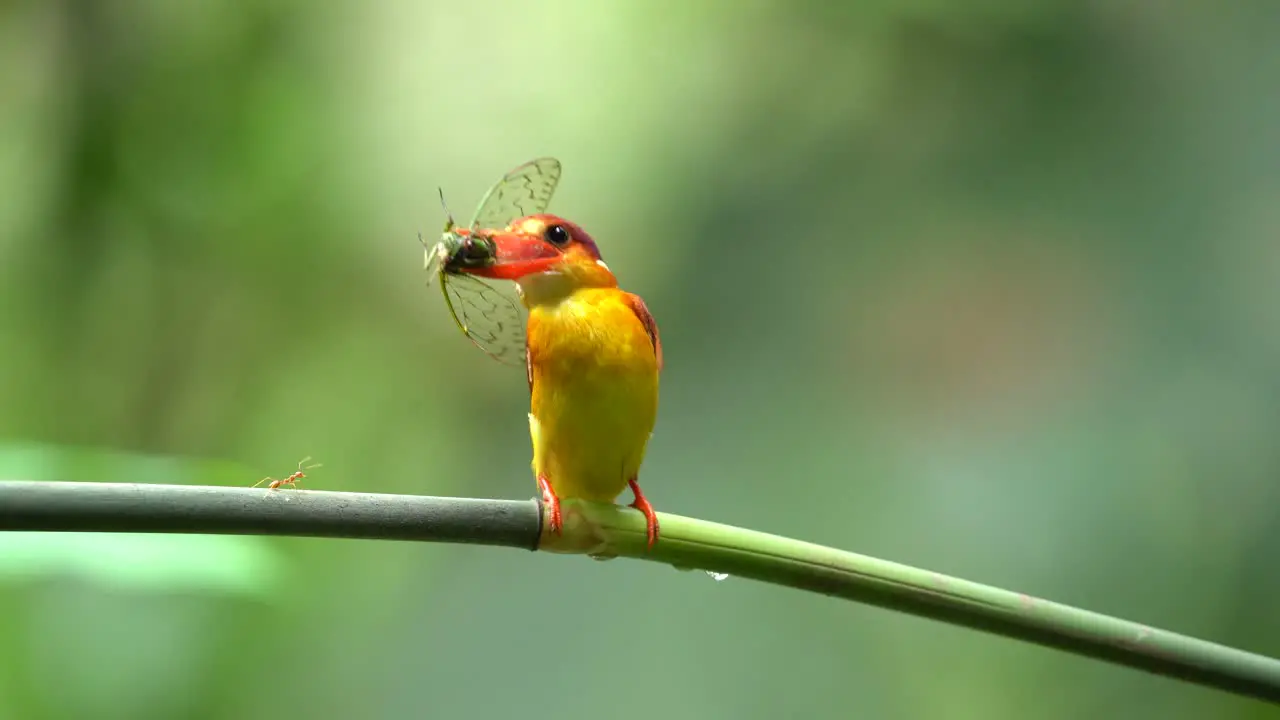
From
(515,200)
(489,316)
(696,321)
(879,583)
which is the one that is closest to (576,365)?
(489,316)

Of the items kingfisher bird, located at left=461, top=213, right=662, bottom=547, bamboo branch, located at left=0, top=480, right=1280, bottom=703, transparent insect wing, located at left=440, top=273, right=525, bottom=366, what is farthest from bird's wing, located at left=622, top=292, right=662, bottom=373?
bamboo branch, located at left=0, top=480, right=1280, bottom=703

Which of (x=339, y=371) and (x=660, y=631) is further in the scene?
(x=339, y=371)

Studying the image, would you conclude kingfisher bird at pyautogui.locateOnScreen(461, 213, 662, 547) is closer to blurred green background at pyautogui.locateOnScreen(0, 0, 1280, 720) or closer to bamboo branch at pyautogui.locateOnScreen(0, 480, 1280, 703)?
bamboo branch at pyautogui.locateOnScreen(0, 480, 1280, 703)

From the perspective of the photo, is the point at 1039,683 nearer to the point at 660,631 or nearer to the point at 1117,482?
the point at 1117,482

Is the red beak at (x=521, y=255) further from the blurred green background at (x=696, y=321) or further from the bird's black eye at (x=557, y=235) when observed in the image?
the blurred green background at (x=696, y=321)

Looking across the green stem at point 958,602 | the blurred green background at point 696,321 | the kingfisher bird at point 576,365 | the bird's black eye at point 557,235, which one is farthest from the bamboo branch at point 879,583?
the blurred green background at point 696,321

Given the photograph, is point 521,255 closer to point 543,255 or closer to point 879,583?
point 543,255

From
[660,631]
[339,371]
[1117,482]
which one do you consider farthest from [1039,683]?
[339,371]
